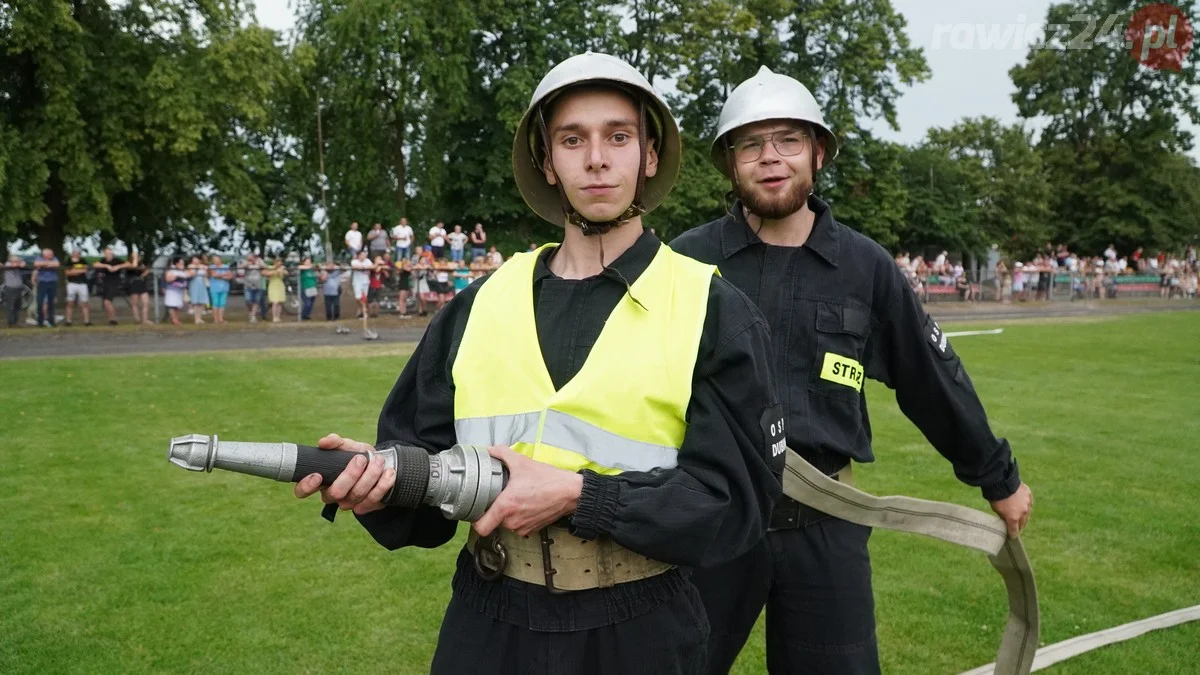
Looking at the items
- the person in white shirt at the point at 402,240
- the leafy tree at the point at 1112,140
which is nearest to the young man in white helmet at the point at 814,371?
the person in white shirt at the point at 402,240

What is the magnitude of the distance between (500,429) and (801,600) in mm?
1519

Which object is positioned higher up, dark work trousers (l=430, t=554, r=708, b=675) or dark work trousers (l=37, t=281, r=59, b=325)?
dark work trousers (l=37, t=281, r=59, b=325)

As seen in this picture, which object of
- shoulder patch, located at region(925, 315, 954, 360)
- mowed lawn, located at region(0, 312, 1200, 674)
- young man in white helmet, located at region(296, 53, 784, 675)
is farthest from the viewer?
mowed lawn, located at region(0, 312, 1200, 674)

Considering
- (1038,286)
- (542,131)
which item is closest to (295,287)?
(542,131)

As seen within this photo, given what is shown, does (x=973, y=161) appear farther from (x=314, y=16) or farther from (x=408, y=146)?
(x=314, y=16)

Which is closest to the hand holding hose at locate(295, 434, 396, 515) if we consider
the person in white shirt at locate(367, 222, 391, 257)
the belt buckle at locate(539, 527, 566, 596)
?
the belt buckle at locate(539, 527, 566, 596)

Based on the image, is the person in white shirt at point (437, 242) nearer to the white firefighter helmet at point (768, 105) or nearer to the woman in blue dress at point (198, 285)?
the woman in blue dress at point (198, 285)

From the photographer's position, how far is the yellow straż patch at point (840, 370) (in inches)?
132

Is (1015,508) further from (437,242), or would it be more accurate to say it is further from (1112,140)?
(1112,140)

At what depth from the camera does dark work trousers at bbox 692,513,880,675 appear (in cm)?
323

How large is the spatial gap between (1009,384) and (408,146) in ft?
94.2

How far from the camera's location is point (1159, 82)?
5588 centimetres

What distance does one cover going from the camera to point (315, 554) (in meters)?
6.34

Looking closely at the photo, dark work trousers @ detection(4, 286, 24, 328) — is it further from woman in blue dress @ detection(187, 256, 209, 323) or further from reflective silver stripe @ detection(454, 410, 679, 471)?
reflective silver stripe @ detection(454, 410, 679, 471)
